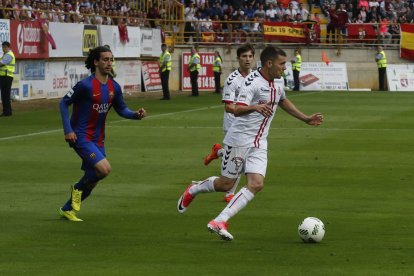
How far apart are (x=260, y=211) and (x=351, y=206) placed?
1279 mm

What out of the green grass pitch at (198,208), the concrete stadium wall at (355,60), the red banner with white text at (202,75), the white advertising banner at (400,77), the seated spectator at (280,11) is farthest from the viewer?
the seated spectator at (280,11)

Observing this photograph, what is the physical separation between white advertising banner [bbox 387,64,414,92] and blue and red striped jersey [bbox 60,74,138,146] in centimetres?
4421

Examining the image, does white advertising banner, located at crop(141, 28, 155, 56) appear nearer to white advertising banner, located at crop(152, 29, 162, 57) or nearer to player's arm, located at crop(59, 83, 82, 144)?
white advertising banner, located at crop(152, 29, 162, 57)

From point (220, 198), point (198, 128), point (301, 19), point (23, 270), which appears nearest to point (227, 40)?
point (301, 19)

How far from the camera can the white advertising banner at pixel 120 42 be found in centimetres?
4606

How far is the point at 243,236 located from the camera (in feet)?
39.0

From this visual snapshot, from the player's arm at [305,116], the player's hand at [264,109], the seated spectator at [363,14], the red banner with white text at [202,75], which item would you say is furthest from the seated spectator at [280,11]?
the player's hand at [264,109]

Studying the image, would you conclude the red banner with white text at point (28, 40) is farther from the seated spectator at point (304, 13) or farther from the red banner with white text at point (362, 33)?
the seated spectator at point (304, 13)

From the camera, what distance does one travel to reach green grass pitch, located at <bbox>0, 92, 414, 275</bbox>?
10297 millimetres

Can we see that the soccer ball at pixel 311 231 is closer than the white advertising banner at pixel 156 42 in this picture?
Yes

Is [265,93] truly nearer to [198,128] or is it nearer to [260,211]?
[260,211]

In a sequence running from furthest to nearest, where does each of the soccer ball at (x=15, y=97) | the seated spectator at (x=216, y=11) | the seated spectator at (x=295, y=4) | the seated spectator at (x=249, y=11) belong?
the seated spectator at (x=295, y=4)
the seated spectator at (x=249, y=11)
the seated spectator at (x=216, y=11)
the soccer ball at (x=15, y=97)

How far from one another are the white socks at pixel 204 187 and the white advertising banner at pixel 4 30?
24526 mm

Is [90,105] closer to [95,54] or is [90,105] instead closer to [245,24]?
[95,54]
